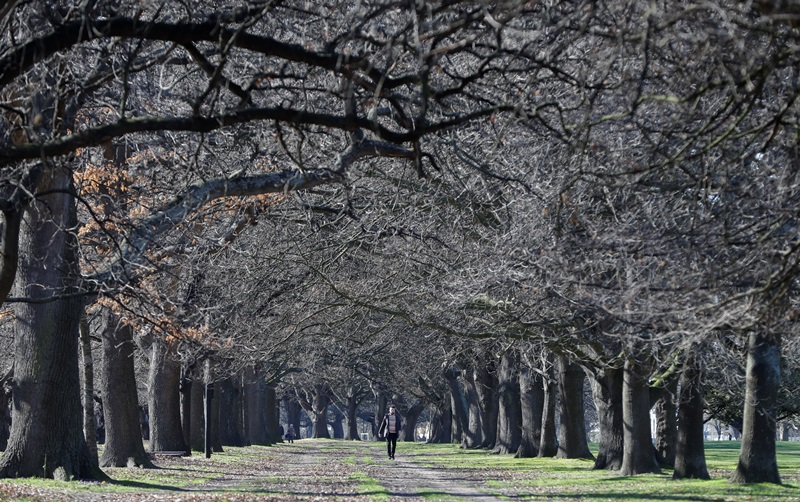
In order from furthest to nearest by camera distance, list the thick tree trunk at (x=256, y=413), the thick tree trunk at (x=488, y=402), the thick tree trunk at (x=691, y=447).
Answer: the thick tree trunk at (x=256, y=413), the thick tree trunk at (x=488, y=402), the thick tree trunk at (x=691, y=447)

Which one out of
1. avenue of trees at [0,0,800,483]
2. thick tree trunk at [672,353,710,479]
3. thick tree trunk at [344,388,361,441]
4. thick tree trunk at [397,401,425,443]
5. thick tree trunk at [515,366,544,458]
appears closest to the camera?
avenue of trees at [0,0,800,483]

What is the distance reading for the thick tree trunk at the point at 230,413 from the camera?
139 feet

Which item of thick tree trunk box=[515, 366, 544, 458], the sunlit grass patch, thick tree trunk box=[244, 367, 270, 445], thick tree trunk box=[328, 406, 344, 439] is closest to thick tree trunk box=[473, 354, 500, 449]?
thick tree trunk box=[515, 366, 544, 458]

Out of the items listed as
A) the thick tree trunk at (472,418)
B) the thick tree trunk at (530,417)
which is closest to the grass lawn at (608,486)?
the thick tree trunk at (530,417)

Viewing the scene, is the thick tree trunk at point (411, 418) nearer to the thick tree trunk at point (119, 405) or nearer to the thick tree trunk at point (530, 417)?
the thick tree trunk at point (530, 417)

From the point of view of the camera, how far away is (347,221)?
18.8 meters

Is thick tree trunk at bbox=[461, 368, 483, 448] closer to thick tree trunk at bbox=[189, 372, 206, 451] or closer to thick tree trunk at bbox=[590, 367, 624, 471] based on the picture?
thick tree trunk at bbox=[189, 372, 206, 451]

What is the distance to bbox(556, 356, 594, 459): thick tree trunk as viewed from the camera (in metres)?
30.8

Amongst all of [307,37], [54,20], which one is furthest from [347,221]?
[54,20]

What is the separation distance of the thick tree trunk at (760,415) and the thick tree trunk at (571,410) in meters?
12.1

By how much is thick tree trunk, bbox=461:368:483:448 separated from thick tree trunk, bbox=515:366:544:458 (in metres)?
12.2

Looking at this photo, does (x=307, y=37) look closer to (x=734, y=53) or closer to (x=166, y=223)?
(x=166, y=223)

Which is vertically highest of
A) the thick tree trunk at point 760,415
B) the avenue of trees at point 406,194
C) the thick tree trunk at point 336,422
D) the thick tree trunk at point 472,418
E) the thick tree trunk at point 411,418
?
the avenue of trees at point 406,194

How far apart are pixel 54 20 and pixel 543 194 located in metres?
6.51
